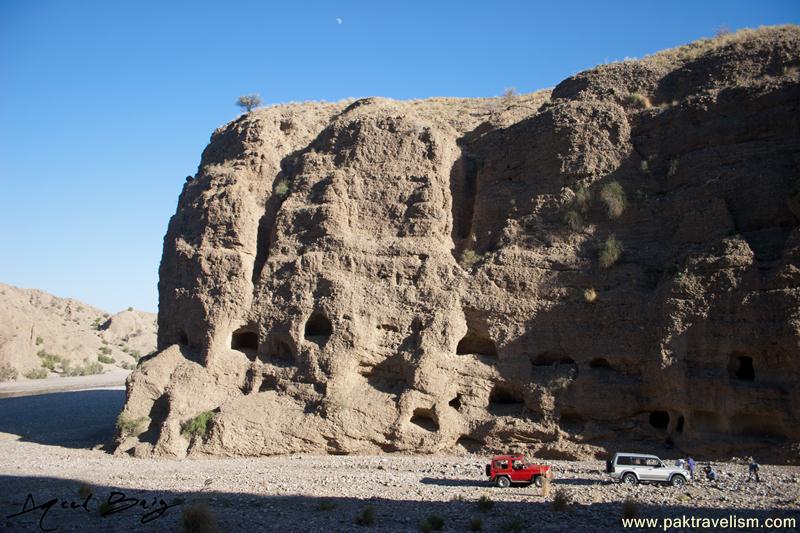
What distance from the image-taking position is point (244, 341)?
22.8m

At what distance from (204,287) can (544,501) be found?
14160mm

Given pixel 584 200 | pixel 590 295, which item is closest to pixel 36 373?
pixel 584 200

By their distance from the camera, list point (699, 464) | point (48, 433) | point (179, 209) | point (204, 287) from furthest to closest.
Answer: point (179, 209), point (48, 433), point (204, 287), point (699, 464)

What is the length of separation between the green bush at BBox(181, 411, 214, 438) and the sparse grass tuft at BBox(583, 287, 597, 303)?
39.7 ft

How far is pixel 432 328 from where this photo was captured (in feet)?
62.9

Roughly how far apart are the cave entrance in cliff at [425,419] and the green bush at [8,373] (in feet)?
135

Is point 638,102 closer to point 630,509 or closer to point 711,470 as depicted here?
point 711,470

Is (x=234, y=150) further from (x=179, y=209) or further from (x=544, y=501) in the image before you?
(x=544, y=501)

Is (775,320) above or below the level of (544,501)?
above

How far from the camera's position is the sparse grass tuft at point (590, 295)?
18.2 metres

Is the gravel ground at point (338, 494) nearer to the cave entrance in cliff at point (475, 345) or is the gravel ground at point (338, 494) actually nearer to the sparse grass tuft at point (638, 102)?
the cave entrance in cliff at point (475, 345)

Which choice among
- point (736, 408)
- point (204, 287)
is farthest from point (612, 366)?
point (204, 287)

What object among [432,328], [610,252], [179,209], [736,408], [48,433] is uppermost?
[179,209]

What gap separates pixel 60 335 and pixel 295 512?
172 ft
